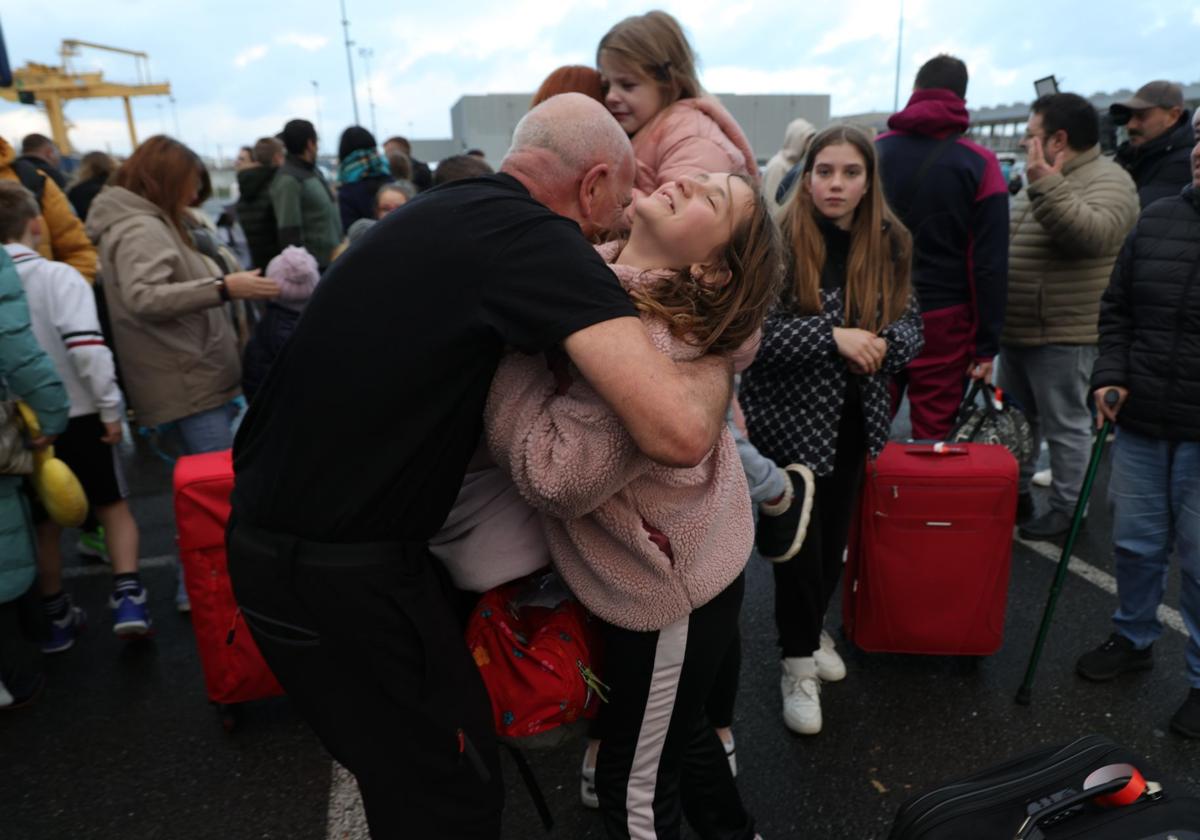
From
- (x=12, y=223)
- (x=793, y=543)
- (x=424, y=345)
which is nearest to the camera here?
(x=424, y=345)

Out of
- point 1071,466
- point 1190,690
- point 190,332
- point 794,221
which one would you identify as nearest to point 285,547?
point 794,221

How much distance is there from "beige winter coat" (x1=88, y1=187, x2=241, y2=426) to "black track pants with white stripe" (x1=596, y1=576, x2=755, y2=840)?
2467 millimetres

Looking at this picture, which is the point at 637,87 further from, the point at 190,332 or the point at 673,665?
the point at 190,332

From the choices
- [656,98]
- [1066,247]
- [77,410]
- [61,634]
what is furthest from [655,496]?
[1066,247]

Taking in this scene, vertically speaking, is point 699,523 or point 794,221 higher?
point 794,221

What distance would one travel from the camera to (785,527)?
7.76ft

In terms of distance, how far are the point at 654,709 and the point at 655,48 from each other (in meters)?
1.90

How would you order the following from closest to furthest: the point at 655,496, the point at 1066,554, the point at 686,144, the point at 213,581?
the point at 655,496, the point at 686,144, the point at 213,581, the point at 1066,554

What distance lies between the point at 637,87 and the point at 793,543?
1469 mm

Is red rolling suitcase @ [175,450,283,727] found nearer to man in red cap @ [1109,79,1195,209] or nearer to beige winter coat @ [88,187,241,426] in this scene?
beige winter coat @ [88,187,241,426]

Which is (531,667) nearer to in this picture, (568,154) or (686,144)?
(568,154)

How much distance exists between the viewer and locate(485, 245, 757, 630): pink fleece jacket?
4.14ft

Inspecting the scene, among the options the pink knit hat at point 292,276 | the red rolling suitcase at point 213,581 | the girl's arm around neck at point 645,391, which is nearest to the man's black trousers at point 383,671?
the girl's arm around neck at point 645,391

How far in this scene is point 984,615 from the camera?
281 centimetres
